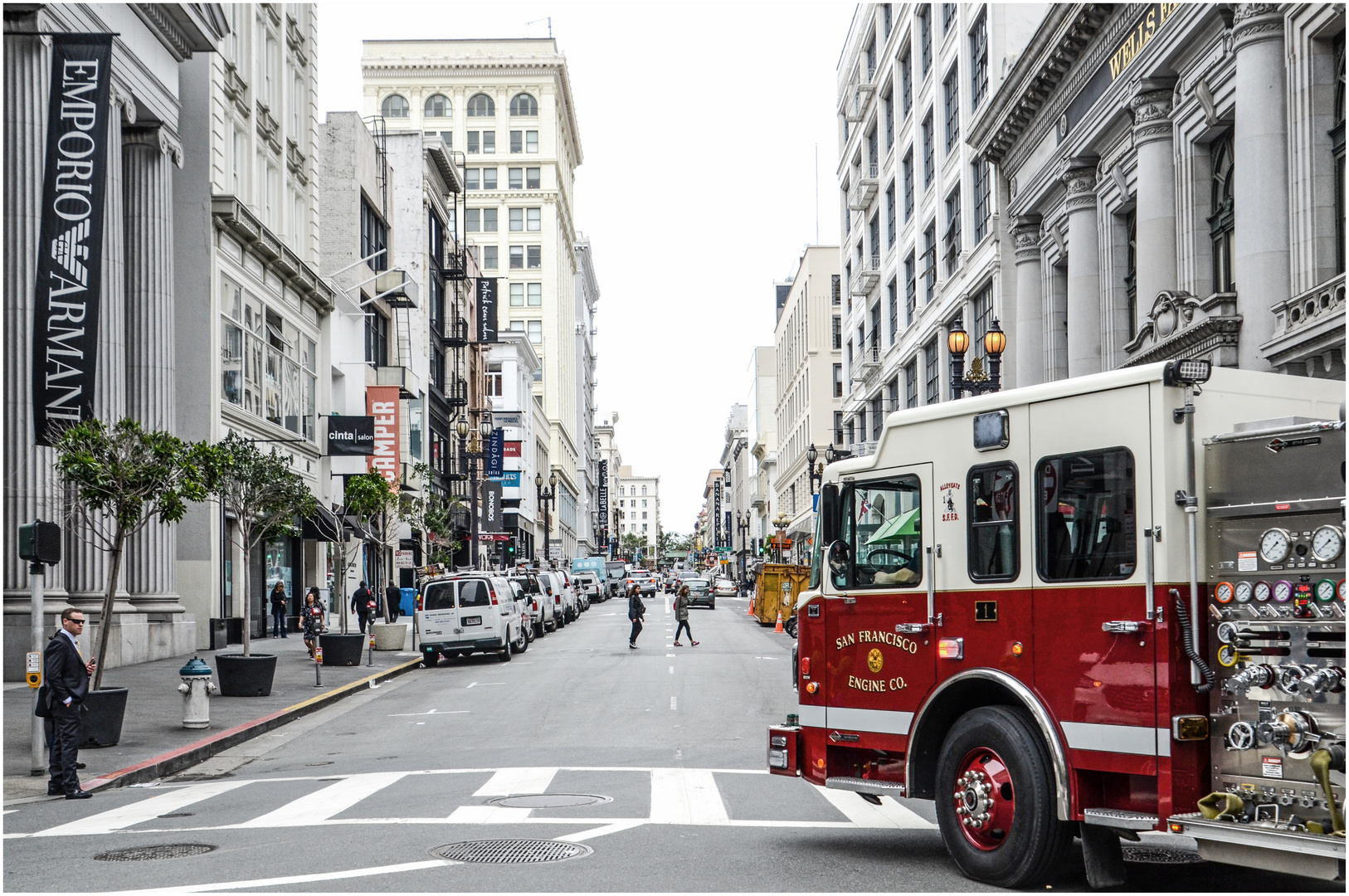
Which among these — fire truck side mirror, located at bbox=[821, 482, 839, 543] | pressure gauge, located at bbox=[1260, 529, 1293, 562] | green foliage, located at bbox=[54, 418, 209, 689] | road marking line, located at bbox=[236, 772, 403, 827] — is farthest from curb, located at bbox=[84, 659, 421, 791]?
pressure gauge, located at bbox=[1260, 529, 1293, 562]

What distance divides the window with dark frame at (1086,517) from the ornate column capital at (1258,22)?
15.2 m

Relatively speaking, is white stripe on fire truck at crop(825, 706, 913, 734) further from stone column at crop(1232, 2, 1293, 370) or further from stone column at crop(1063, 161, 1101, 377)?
stone column at crop(1063, 161, 1101, 377)

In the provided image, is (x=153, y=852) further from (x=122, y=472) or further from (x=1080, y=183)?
(x=1080, y=183)

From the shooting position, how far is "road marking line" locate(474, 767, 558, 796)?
1207 cm

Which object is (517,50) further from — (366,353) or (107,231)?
(107,231)

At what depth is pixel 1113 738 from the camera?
7.20 metres

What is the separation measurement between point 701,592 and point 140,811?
52.0 metres

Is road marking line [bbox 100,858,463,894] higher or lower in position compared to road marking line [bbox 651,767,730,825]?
higher

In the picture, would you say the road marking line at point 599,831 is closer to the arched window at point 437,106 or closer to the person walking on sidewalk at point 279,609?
the person walking on sidewalk at point 279,609

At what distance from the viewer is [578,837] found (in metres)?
9.53

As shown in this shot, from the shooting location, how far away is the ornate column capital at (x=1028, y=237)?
1324 inches

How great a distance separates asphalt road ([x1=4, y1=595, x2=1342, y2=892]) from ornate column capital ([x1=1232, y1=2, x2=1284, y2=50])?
41.6 ft

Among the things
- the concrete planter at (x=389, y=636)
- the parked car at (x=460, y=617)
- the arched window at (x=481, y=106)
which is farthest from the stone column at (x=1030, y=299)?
the arched window at (x=481, y=106)

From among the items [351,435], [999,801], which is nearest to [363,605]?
[351,435]
